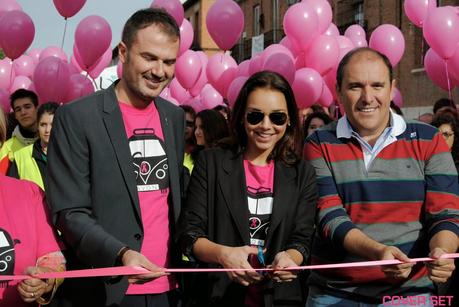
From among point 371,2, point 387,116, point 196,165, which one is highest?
point 371,2

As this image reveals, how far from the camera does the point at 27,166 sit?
17.9 ft

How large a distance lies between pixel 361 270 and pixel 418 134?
642 mm

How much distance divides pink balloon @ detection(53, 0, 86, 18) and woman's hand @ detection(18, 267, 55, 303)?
7.71m

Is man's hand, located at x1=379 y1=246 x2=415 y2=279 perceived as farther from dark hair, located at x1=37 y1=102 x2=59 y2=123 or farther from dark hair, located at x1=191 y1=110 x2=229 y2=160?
dark hair, located at x1=37 y1=102 x2=59 y2=123

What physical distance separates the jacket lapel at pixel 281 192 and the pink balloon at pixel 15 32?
7884mm

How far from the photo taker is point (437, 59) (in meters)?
9.29

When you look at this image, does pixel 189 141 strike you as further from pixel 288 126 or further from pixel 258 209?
pixel 258 209

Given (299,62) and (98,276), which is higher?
(299,62)

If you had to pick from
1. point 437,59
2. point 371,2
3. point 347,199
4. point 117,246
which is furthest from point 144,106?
point 371,2

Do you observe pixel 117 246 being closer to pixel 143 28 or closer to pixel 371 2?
pixel 143 28

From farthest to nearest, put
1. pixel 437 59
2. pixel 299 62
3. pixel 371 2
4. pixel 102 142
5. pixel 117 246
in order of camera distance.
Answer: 1. pixel 371 2
2. pixel 299 62
3. pixel 437 59
4. pixel 102 142
5. pixel 117 246

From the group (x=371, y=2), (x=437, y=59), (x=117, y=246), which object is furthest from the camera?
(x=371, y=2)

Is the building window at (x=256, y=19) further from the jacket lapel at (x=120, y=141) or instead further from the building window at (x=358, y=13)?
the jacket lapel at (x=120, y=141)

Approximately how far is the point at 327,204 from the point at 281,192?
20 centimetres
